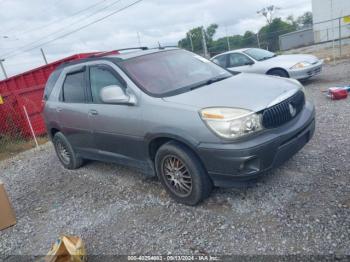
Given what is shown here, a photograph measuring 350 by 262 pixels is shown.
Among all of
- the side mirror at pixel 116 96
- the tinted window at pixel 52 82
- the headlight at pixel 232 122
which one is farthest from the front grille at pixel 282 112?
the tinted window at pixel 52 82

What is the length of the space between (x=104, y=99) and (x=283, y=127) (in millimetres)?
2139

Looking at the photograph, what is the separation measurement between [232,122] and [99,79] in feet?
7.08

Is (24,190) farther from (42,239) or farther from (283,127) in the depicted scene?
(283,127)

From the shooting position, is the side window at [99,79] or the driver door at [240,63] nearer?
the side window at [99,79]

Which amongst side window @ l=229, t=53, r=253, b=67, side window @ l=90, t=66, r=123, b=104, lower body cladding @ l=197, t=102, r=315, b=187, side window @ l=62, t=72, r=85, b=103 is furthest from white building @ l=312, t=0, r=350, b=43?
lower body cladding @ l=197, t=102, r=315, b=187

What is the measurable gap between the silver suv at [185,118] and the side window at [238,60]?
5157mm

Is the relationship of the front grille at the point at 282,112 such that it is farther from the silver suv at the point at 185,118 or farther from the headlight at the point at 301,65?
the headlight at the point at 301,65

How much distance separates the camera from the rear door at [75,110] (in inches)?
178

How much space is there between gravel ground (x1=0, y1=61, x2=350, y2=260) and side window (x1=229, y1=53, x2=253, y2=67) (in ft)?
15.0

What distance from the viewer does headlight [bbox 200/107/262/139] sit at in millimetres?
2967

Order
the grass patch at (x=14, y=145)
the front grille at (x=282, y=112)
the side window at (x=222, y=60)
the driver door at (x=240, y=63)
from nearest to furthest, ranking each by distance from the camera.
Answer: the front grille at (x=282, y=112)
the grass patch at (x=14, y=145)
the driver door at (x=240, y=63)
the side window at (x=222, y=60)

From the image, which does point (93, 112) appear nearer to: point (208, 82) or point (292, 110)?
point (208, 82)

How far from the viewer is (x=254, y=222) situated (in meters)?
3.08

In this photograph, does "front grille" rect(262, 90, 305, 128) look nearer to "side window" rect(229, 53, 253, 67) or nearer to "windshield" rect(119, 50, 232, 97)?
"windshield" rect(119, 50, 232, 97)
